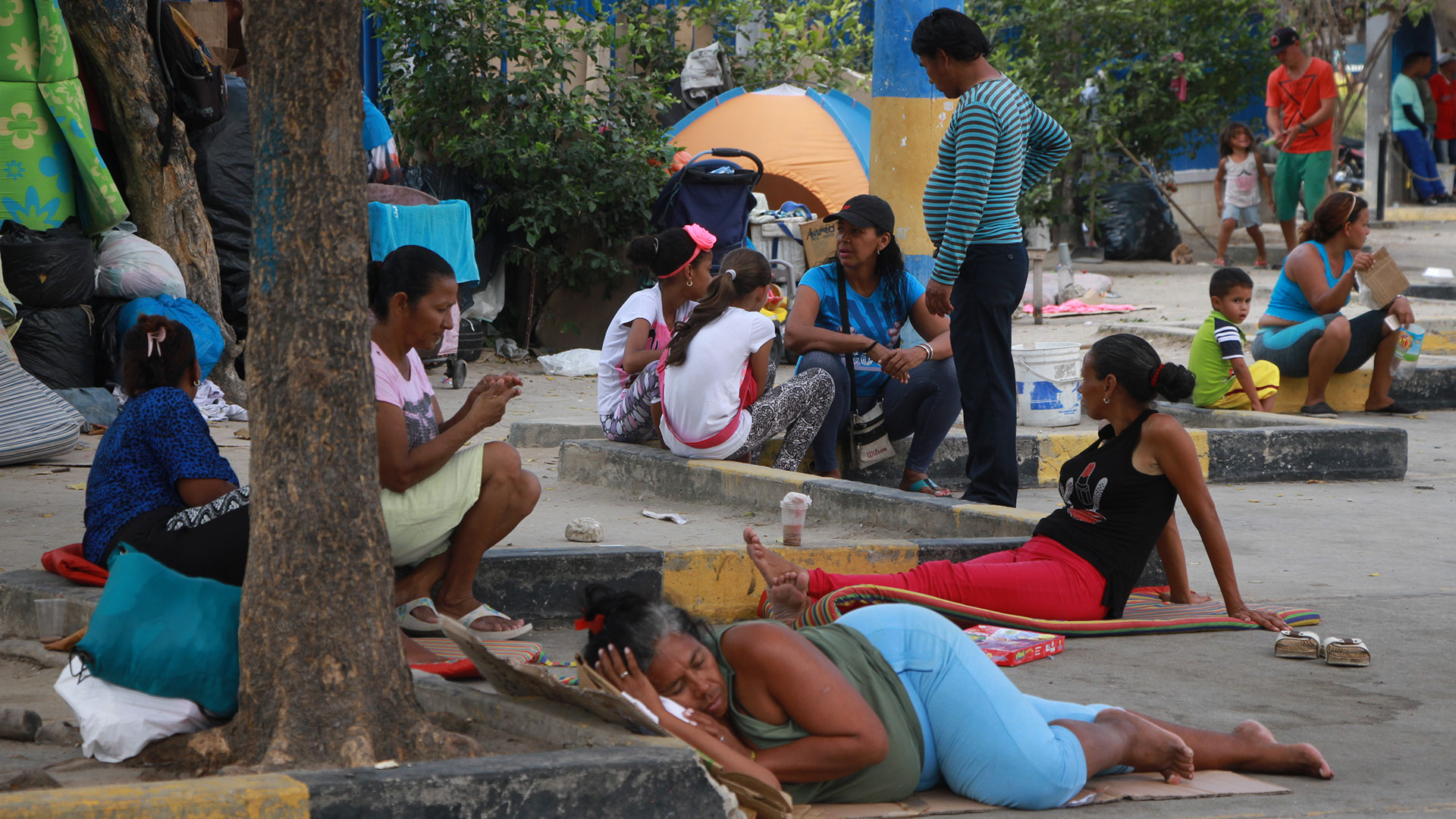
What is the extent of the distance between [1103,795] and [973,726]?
35 cm

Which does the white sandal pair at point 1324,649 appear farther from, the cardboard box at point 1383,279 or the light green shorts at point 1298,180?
the light green shorts at point 1298,180

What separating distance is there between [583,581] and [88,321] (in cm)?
469

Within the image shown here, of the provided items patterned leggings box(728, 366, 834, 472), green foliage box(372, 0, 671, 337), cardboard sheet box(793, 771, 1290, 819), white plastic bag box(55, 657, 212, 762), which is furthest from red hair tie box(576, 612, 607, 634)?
green foliage box(372, 0, 671, 337)

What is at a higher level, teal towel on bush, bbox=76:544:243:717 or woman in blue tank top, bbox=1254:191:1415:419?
woman in blue tank top, bbox=1254:191:1415:419

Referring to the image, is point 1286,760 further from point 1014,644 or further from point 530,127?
point 530,127

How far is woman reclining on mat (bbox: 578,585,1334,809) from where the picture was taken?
2938mm

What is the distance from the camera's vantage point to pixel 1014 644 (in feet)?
13.8

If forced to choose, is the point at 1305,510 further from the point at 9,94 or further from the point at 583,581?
the point at 9,94

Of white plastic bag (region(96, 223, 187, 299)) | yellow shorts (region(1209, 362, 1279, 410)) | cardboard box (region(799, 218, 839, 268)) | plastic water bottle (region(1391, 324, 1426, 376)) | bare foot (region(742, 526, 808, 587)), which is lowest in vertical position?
bare foot (region(742, 526, 808, 587))

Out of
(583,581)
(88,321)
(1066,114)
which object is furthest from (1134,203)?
(583,581)

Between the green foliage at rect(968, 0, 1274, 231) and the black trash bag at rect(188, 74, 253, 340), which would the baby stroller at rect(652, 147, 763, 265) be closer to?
the black trash bag at rect(188, 74, 253, 340)

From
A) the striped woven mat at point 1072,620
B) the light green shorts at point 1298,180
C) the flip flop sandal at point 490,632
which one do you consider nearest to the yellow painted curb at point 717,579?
the striped woven mat at point 1072,620

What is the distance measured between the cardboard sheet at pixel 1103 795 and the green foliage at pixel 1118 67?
494 inches

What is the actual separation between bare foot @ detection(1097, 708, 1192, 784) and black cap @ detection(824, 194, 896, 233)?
11.1 feet
